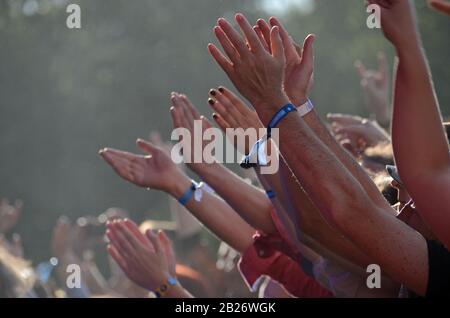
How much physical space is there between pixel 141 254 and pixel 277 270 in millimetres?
595

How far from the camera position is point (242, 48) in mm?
2355

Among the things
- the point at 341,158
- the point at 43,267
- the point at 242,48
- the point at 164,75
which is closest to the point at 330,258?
the point at 341,158

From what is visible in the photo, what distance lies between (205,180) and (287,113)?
1280mm

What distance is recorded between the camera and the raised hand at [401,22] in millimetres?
2107

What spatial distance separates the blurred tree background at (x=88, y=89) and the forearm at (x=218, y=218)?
1010cm

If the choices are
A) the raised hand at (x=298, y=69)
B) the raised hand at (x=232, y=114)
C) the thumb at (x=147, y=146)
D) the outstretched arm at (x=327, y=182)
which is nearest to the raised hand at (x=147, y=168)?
the thumb at (x=147, y=146)

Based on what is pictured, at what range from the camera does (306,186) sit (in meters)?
2.35

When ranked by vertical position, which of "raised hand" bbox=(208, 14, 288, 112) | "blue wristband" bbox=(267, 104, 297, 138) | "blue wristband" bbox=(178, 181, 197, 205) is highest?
"raised hand" bbox=(208, 14, 288, 112)

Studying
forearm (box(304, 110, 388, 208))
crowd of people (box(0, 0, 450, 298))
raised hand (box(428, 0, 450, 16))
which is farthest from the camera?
forearm (box(304, 110, 388, 208))

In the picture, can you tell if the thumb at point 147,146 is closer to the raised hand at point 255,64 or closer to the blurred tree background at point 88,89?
the raised hand at point 255,64

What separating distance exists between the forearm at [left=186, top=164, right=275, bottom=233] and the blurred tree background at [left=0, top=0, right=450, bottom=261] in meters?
10.3

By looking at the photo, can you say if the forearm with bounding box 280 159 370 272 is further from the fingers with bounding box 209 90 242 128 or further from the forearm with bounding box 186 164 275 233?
the forearm with bounding box 186 164 275 233

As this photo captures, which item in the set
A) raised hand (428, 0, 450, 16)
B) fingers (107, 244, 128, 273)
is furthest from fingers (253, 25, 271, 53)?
fingers (107, 244, 128, 273)

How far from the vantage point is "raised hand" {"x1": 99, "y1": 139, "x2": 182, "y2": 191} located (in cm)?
370
